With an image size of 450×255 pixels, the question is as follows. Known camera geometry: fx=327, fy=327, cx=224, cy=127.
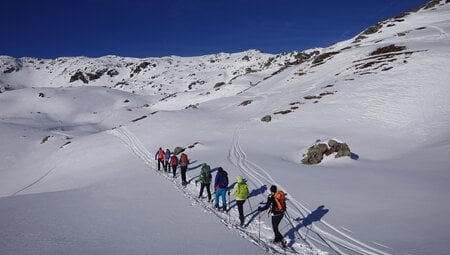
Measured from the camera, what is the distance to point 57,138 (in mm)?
55500

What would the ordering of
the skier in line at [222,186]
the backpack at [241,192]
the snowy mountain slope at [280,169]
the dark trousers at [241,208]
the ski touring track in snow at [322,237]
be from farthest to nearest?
the skier in line at [222,186]
the backpack at [241,192]
the dark trousers at [241,208]
the snowy mountain slope at [280,169]
the ski touring track in snow at [322,237]

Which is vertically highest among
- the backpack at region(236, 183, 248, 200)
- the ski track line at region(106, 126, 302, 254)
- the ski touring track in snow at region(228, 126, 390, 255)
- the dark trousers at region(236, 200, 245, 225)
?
the backpack at region(236, 183, 248, 200)

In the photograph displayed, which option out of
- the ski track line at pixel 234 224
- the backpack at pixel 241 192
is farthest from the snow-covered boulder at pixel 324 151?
the backpack at pixel 241 192

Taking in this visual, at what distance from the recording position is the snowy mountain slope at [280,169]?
35.9 ft

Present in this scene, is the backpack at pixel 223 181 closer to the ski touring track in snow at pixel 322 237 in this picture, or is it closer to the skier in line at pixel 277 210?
the ski touring track in snow at pixel 322 237

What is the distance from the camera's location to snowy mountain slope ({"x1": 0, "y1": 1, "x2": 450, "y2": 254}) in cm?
1094

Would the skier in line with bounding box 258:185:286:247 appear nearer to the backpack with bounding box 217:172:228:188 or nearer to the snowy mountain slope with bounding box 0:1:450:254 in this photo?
the snowy mountain slope with bounding box 0:1:450:254

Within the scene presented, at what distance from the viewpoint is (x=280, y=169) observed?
22.0 meters

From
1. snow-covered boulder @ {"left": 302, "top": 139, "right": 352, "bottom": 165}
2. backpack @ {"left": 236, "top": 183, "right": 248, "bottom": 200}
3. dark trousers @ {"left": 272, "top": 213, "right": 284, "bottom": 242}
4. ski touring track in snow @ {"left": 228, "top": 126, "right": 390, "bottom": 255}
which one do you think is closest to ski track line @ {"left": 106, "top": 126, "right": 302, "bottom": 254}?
dark trousers @ {"left": 272, "top": 213, "right": 284, "bottom": 242}

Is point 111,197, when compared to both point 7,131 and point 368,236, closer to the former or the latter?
point 368,236

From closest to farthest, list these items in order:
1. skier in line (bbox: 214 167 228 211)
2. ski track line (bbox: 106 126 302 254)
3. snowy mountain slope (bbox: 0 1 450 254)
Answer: ski track line (bbox: 106 126 302 254)
snowy mountain slope (bbox: 0 1 450 254)
skier in line (bbox: 214 167 228 211)

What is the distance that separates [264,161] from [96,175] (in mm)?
14738

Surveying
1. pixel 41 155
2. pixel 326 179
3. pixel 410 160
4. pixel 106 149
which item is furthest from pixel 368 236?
pixel 41 155

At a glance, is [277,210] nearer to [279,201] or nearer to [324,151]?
[279,201]
